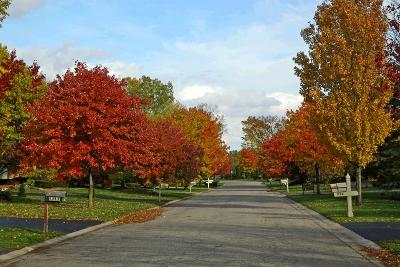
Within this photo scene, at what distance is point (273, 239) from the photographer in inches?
556

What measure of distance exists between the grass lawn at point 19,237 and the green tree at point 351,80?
15.9 metres

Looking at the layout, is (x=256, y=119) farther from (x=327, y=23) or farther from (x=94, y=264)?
(x=94, y=264)

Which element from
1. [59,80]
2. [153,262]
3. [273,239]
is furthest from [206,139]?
[153,262]

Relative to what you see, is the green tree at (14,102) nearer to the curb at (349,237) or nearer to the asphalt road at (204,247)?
the asphalt road at (204,247)

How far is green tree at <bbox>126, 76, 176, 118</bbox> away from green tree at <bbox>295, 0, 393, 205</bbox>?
44.7 metres

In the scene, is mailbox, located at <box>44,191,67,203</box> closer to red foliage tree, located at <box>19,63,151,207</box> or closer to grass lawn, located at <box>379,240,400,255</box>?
red foliage tree, located at <box>19,63,151,207</box>

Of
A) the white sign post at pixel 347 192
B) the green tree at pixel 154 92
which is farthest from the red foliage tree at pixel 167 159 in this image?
the green tree at pixel 154 92

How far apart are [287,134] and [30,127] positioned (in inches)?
990

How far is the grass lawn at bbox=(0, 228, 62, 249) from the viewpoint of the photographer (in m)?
12.4

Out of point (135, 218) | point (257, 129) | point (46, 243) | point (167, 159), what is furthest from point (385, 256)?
point (257, 129)

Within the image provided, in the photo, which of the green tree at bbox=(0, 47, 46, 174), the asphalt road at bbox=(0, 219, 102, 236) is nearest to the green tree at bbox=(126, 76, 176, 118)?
the green tree at bbox=(0, 47, 46, 174)

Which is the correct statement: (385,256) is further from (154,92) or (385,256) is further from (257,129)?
(257,129)

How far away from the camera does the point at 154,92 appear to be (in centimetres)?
7400

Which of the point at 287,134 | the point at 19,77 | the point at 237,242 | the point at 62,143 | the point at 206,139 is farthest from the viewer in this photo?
the point at 206,139
